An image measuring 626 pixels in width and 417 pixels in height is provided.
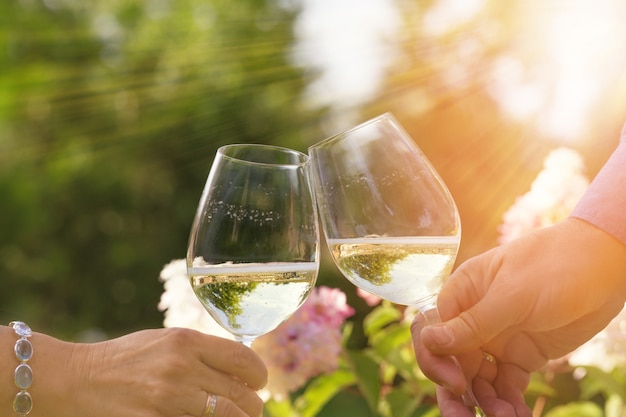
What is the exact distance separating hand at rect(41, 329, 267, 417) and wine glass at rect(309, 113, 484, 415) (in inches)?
10.5

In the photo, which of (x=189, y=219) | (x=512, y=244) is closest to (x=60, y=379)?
(x=512, y=244)

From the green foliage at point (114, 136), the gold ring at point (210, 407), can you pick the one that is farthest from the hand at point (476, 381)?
the green foliage at point (114, 136)

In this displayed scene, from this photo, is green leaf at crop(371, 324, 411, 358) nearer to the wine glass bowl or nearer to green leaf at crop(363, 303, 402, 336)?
green leaf at crop(363, 303, 402, 336)

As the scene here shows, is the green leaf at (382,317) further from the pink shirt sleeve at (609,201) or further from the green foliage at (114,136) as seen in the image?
the green foliage at (114,136)

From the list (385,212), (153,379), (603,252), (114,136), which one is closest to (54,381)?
(153,379)

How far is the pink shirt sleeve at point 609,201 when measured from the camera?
1376 millimetres

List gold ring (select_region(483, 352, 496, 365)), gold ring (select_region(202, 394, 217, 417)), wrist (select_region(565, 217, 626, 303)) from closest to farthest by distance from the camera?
gold ring (select_region(202, 394, 217, 417)) → wrist (select_region(565, 217, 626, 303)) → gold ring (select_region(483, 352, 496, 365))

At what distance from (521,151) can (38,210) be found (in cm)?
774

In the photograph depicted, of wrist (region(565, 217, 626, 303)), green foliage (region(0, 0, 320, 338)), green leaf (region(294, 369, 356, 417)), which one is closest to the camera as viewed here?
wrist (region(565, 217, 626, 303))

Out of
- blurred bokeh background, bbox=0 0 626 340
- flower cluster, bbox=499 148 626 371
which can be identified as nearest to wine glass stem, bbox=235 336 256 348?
flower cluster, bbox=499 148 626 371

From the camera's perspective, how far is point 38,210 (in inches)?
406

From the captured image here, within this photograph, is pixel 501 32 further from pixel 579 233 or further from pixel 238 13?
pixel 238 13

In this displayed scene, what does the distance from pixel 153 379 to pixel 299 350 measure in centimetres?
79

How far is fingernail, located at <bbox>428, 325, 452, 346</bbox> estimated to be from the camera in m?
1.25
